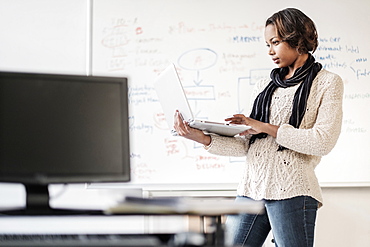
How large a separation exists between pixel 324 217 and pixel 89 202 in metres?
1.31

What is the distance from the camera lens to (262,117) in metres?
1.93

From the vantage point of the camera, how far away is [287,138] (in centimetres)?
177

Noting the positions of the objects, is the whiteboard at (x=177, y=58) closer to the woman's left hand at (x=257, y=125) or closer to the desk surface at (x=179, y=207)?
the woman's left hand at (x=257, y=125)

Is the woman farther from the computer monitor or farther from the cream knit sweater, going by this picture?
the computer monitor

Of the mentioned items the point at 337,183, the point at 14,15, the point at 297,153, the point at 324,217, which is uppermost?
the point at 14,15

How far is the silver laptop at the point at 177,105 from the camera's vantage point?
1.79m

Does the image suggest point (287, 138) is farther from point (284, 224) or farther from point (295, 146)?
point (284, 224)

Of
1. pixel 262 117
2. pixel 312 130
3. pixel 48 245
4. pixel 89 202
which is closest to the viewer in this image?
pixel 48 245

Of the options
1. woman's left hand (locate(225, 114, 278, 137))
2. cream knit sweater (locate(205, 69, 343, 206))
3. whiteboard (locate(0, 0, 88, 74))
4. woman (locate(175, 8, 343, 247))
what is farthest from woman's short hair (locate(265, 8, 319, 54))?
whiteboard (locate(0, 0, 88, 74))

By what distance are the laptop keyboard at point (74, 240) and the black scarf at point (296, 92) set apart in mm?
919

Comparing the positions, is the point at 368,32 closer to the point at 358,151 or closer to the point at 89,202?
the point at 358,151

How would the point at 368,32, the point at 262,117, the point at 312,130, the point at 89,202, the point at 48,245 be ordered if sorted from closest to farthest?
the point at 48,245, the point at 312,130, the point at 262,117, the point at 89,202, the point at 368,32

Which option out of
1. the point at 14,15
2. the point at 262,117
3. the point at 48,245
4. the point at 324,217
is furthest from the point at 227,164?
the point at 48,245

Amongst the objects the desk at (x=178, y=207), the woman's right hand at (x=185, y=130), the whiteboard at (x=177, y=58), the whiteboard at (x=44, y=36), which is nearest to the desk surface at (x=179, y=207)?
the desk at (x=178, y=207)
